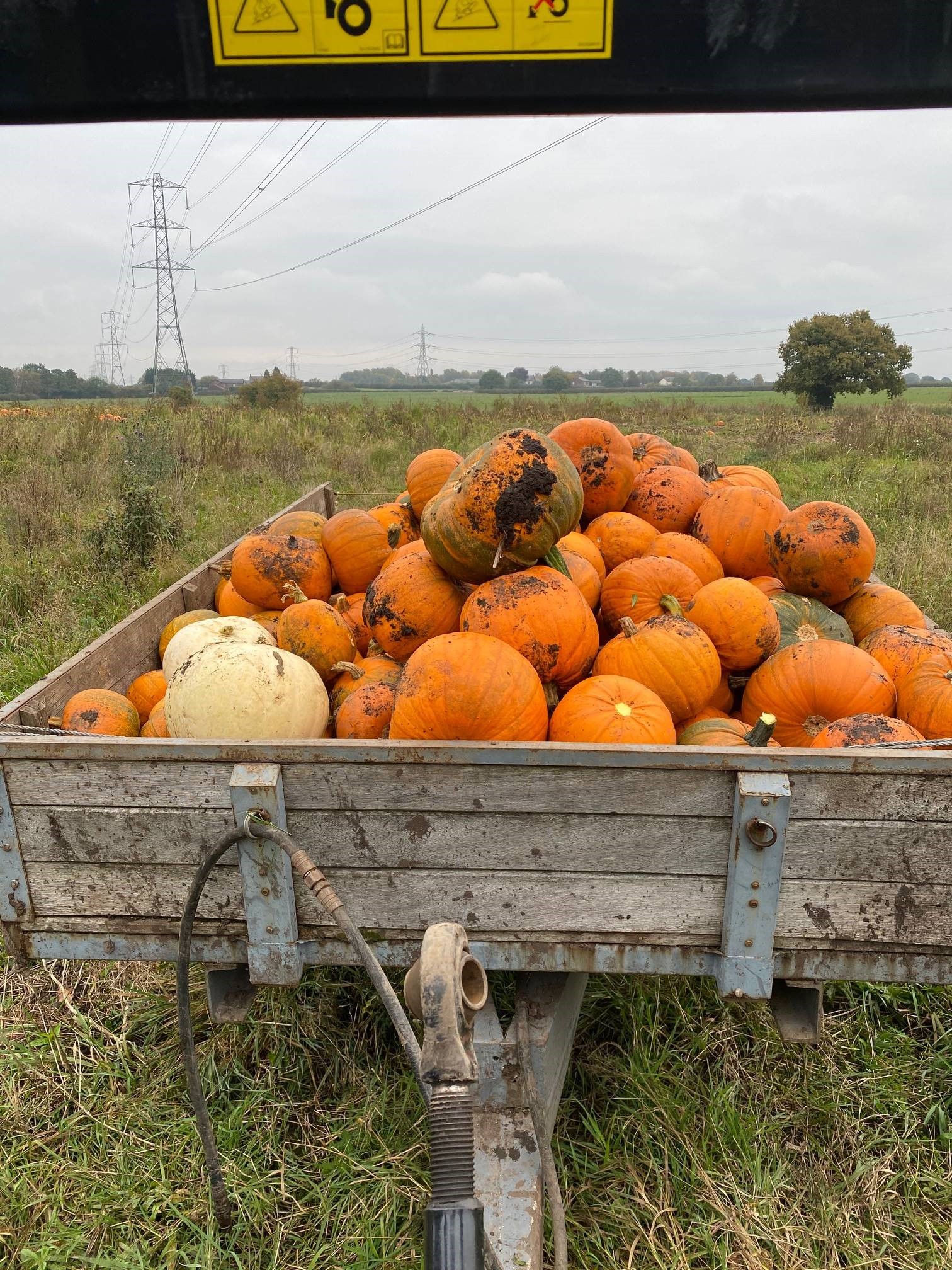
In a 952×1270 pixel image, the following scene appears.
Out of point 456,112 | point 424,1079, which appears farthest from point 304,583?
point 424,1079

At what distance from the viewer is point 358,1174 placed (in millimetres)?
2412

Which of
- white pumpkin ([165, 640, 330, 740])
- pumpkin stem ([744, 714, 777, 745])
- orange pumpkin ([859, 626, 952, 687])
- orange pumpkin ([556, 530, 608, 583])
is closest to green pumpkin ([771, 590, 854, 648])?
orange pumpkin ([859, 626, 952, 687])

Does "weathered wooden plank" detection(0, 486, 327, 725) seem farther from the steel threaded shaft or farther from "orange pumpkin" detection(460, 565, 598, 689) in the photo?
the steel threaded shaft

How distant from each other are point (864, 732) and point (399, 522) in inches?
80.4

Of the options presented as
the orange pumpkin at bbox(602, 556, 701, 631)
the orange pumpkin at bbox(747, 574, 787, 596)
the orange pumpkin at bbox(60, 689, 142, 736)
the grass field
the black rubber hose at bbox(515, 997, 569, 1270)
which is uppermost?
the orange pumpkin at bbox(602, 556, 701, 631)

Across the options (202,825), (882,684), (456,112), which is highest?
(456,112)

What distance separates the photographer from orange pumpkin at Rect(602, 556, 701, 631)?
2.87 m

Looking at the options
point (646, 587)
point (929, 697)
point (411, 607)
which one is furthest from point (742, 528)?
point (411, 607)

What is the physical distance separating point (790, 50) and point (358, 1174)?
2715 mm

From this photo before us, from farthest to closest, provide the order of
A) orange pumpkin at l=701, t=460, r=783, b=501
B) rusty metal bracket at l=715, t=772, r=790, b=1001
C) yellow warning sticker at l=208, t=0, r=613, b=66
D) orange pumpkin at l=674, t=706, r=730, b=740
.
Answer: orange pumpkin at l=701, t=460, r=783, b=501, orange pumpkin at l=674, t=706, r=730, b=740, rusty metal bracket at l=715, t=772, r=790, b=1001, yellow warning sticker at l=208, t=0, r=613, b=66

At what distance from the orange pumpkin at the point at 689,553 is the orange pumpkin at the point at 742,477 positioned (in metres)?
0.92

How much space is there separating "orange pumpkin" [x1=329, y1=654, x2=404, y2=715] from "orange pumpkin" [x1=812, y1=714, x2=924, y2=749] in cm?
121

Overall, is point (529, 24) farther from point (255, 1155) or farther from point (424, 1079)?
point (255, 1155)

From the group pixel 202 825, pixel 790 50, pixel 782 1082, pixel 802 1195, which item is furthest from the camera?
pixel 782 1082
